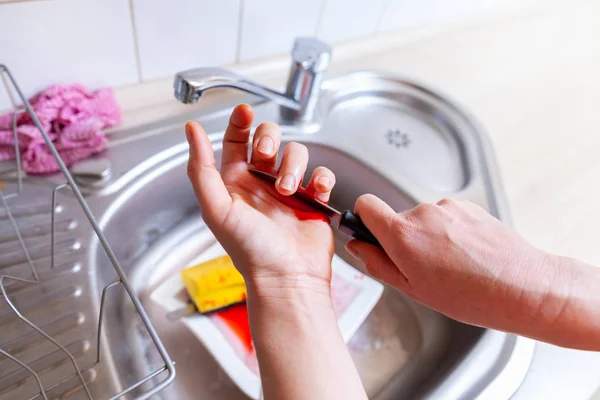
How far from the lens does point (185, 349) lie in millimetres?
598

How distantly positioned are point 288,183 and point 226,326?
0.25 m

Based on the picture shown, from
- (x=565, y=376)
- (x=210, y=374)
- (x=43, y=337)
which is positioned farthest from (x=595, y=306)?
(x=43, y=337)

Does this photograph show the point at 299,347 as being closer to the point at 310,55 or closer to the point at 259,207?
the point at 259,207

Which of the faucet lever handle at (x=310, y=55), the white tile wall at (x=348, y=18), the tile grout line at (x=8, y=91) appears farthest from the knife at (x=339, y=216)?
the white tile wall at (x=348, y=18)

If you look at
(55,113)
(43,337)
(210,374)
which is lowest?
(210,374)

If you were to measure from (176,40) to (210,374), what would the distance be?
18.6 inches

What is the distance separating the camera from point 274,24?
0.74 metres

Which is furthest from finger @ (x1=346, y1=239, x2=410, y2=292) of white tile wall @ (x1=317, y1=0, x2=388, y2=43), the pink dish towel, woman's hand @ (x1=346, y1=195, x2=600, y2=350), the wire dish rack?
white tile wall @ (x1=317, y1=0, x2=388, y2=43)

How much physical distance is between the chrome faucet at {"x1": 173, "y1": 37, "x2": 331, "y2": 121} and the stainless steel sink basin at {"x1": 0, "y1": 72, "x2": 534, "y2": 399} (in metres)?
0.04

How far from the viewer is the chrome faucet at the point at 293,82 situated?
1.73ft

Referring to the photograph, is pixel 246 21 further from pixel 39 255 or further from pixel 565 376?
pixel 565 376

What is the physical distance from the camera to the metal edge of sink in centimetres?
49

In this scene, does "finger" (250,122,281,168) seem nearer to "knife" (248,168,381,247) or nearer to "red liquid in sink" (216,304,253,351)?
"knife" (248,168,381,247)

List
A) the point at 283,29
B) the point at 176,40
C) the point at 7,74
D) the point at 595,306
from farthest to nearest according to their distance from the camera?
the point at 283,29
the point at 176,40
the point at 7,74
the point at 595,306
